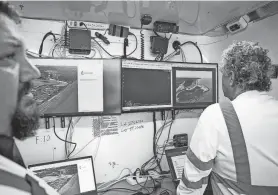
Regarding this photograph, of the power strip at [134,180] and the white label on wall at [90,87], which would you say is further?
the power strip at [134,180]

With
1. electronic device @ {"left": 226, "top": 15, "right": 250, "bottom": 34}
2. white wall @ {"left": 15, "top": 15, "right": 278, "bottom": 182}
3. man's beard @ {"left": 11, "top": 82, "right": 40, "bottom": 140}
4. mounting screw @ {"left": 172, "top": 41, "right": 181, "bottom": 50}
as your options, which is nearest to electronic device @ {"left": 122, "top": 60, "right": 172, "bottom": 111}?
white wall @ {"left": 15, "top": 15, "right": 278, "bottom": 182}

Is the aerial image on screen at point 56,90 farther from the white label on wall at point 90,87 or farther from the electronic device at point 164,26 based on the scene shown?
the electronic device at point 164,26

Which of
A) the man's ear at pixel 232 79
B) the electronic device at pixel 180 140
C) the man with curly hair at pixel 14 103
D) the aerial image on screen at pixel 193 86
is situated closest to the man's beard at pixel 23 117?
the man with curly hair at pixel 14 103

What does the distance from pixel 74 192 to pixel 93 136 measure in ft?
1.50

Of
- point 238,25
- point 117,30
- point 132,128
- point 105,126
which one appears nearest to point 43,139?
point 105,126

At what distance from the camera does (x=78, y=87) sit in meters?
1.50

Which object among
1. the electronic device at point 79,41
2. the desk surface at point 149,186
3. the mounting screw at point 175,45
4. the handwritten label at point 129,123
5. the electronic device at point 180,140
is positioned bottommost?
the desk surface at point 149,186

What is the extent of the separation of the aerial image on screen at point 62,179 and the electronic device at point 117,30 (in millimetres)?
1105

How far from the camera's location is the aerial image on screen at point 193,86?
6.21ft

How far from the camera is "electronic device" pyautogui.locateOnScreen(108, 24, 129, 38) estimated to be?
176cm

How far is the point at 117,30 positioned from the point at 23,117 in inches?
52.6

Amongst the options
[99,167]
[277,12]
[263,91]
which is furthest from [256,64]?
[99,167]

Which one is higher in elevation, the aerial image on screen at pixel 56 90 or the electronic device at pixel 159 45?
the electronic device at pixel 159 45

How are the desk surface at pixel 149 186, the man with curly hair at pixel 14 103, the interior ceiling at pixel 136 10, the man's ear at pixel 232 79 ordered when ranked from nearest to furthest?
the man with curly hair at pixel 14 103 < the man's ear at pixel 232 79 < the interior ceiling at pixel 136 10 < the desk surface at pixel 149 186
